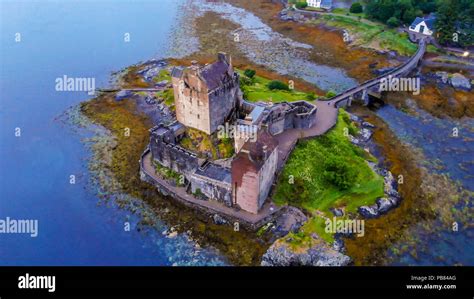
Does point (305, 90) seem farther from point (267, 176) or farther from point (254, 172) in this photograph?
point (254, 172)

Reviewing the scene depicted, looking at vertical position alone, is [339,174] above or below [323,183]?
above

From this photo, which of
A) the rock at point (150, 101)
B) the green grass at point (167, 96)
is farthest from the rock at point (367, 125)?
the rock at point (150, 101)

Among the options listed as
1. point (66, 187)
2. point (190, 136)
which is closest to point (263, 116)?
point (190, 136)

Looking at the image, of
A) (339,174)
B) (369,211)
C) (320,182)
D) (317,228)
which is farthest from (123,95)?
(369,211)

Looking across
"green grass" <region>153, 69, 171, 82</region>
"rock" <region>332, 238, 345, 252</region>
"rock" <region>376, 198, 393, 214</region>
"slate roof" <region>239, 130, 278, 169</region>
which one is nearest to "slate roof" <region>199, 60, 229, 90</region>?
"slate roof" <region>239, 130, 278, 169</region>

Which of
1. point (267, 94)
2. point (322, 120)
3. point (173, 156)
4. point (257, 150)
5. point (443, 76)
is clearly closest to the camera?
point (257, 150)

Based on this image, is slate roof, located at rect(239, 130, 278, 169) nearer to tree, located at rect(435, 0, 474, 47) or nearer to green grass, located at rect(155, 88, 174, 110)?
green grass, located at rect(155, 88, 174, 110)
